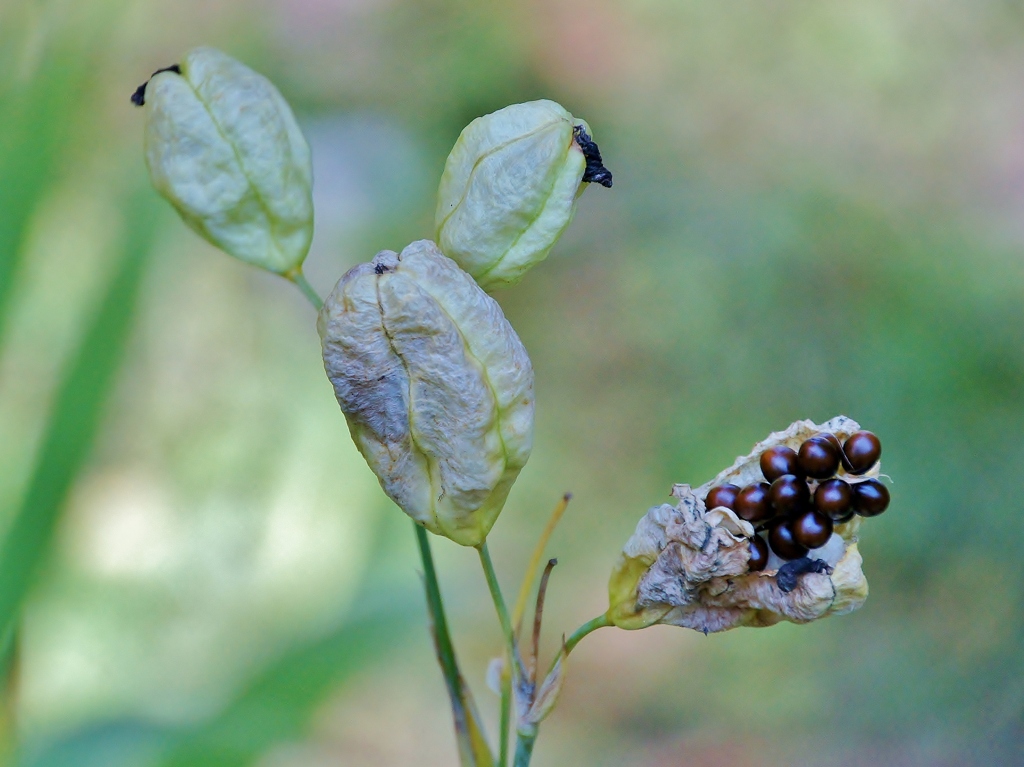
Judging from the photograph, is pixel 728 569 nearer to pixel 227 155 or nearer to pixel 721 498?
pixel 721 498

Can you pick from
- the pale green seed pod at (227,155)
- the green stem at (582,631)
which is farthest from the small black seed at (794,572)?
the pale green seed pod at (227,155)

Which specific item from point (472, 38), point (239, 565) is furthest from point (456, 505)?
point (472, 38)

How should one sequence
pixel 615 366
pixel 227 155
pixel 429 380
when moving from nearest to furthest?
pixel 429 380, pixel 227 155, pixel 615 366

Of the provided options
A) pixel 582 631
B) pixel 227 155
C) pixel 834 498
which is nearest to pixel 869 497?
pixel 834 498

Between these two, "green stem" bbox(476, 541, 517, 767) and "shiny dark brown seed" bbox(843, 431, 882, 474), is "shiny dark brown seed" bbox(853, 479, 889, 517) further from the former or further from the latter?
"green stem" bbox(476, 541, 517, 767)

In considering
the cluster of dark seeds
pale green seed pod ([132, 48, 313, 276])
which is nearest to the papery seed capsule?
the cluster of dark seeds

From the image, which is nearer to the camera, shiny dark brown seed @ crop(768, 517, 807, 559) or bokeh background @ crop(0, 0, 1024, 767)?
shiny dark brown seed @ crop(768, 517, 807, 559)
